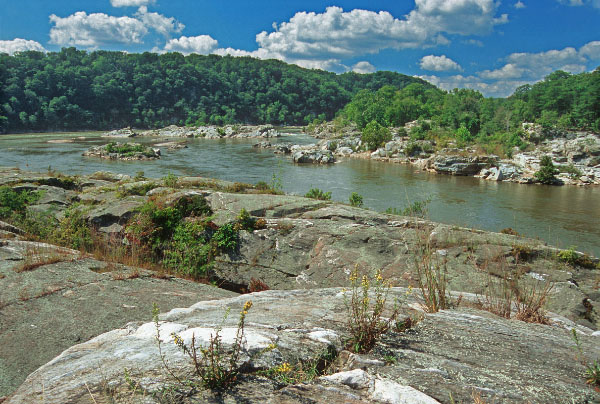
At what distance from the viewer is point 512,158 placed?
52188 millimetres

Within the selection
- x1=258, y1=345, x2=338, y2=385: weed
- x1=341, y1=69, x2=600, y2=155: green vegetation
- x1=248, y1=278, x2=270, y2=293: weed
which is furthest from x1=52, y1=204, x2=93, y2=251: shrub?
x1=341, y1=69, x2=600, y2=155: green vegetation

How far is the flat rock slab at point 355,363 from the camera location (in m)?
3.02

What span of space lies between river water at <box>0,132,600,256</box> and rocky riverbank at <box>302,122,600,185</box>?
2.59 meters

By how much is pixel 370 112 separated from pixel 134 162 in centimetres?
6150

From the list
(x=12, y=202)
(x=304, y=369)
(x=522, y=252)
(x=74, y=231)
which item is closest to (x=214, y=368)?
(x=304, y=369)

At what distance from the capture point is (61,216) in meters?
13.8

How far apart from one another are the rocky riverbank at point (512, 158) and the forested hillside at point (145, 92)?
291 feet

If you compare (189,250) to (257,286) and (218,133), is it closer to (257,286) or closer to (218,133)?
(257,286)

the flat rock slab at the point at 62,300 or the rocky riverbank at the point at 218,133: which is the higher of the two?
the rocky riverbank at the point at 218,133

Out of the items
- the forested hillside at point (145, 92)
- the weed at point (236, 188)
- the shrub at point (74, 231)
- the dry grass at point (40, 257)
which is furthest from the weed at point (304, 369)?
the forested hillside at point (145, 92)

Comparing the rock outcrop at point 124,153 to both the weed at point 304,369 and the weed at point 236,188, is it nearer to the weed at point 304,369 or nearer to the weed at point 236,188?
the weed at point 236,188

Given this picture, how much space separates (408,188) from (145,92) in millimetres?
136073

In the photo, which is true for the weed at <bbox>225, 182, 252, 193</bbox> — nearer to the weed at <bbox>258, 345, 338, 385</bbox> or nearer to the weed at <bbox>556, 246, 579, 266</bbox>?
the weed at <bbox>556, 246, 579, 266</bbox>

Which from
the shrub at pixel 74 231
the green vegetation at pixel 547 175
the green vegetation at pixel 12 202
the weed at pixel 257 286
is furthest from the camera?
the green vegetation at pixel 547 175
